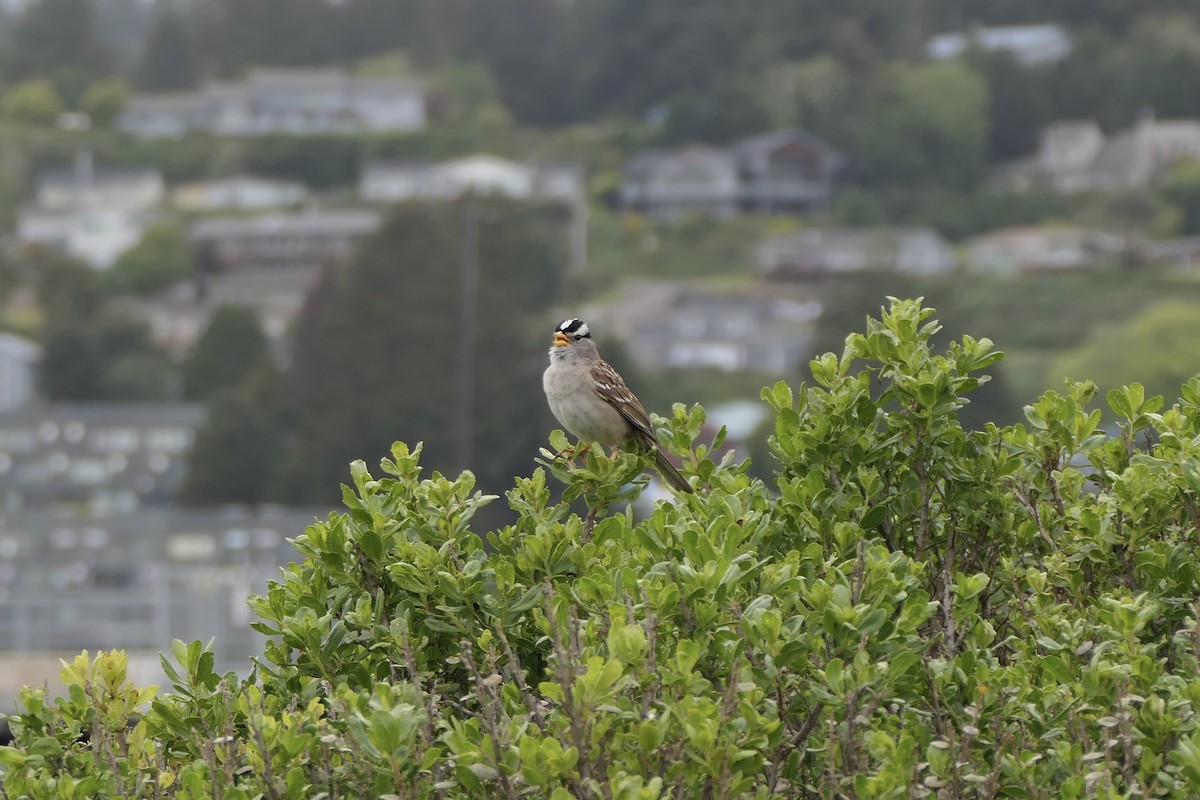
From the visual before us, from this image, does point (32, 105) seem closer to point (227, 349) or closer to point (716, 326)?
point (227, 349)

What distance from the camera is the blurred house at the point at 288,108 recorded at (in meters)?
117

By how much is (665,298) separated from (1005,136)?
29850 millimetres

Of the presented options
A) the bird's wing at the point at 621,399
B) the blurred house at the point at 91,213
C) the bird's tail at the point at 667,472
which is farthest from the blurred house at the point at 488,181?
the bird's tail at the point at 667,472

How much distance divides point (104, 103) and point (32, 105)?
3.85 meters

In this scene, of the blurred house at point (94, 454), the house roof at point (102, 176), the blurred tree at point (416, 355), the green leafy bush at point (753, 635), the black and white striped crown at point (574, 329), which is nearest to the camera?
the green leafy bush at point (753, 635)

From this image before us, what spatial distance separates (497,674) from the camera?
423 cm

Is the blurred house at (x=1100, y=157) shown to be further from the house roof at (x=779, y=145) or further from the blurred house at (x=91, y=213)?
the blurred house at (x=91, y=213)

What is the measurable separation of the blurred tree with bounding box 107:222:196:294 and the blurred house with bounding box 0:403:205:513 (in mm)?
15043

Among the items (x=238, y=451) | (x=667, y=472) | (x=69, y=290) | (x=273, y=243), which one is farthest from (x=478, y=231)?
(x=667, y=472)

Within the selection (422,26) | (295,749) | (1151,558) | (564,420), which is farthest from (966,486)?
(422,26)

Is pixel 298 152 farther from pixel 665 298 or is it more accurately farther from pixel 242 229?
pixel 665 298

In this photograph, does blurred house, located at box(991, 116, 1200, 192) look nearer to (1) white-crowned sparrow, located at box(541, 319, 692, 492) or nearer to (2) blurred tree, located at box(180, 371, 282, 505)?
(2) blurred tree, located at box(180, 371, 282, 505)

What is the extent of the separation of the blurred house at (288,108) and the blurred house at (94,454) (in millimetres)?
40247

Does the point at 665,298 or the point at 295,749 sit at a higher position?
the point at 295,749
